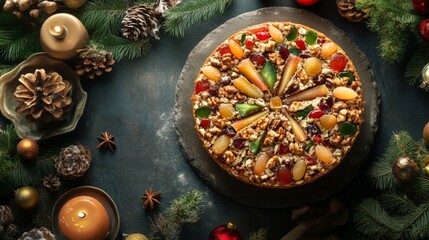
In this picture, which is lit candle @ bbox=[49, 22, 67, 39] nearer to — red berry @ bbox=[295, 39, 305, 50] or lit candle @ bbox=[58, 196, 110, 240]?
lit candle @ bbox=[58, 196, 110, 240]

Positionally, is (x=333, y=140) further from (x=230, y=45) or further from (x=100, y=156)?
(x=100, y=156)

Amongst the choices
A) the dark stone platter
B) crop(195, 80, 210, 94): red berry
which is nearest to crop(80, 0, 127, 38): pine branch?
the dark stone platter

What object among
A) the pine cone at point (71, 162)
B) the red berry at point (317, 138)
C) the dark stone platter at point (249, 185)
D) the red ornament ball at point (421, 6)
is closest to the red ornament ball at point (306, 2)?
the dark stone platter at point (249, 185)

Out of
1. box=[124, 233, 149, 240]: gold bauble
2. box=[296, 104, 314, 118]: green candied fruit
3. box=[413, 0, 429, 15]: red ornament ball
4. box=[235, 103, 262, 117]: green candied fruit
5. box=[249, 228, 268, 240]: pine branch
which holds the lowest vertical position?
box=[124, 233, 149, 240]: gold bauble

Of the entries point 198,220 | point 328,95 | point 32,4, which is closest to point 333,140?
point 328,95

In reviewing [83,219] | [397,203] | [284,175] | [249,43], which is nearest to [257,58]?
[249,43]

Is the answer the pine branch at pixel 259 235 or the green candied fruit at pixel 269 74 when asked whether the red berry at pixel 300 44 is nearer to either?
the green candied fruit at pixel 269 74

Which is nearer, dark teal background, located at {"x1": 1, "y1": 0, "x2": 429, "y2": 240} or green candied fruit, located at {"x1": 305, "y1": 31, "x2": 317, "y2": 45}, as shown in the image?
green candied fruit, located at {"x1": 305, "y1": 31, "x2": 317, "y2": 45}
